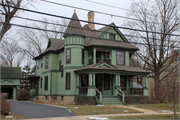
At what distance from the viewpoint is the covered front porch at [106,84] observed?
72.0ft

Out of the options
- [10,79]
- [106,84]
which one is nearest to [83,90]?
[106,84]

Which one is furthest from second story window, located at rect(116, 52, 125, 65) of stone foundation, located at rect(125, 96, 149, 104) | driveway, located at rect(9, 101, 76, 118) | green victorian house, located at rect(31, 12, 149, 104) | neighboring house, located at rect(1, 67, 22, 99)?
neighboring house, located at rect(1, 67, 22, 99)

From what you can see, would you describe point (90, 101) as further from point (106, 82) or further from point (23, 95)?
point (23, 95)

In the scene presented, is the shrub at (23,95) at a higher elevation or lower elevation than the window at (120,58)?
lower

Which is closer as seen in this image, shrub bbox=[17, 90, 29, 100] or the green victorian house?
the green victorian house

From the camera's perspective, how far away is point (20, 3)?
58.4 ft

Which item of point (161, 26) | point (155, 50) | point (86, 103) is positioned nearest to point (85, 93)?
point (86, 103)

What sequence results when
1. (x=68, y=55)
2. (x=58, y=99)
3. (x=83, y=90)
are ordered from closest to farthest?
(x=83, y=90) < (x=68, y=55) < (x=58, y=99)

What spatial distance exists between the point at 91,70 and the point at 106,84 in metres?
4.13

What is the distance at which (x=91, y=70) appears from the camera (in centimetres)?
2186

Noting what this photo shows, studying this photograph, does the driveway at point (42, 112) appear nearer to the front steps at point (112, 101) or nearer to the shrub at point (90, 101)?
the shrub at point (90, 101)

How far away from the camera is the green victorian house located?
2256cm

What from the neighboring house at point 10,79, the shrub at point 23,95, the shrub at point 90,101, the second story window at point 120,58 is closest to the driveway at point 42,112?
the shrub at point 90,101

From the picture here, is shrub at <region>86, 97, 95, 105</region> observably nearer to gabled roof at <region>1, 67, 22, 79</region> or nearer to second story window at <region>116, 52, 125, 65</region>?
second story window at <region>116, 52, 125, 65</region>
